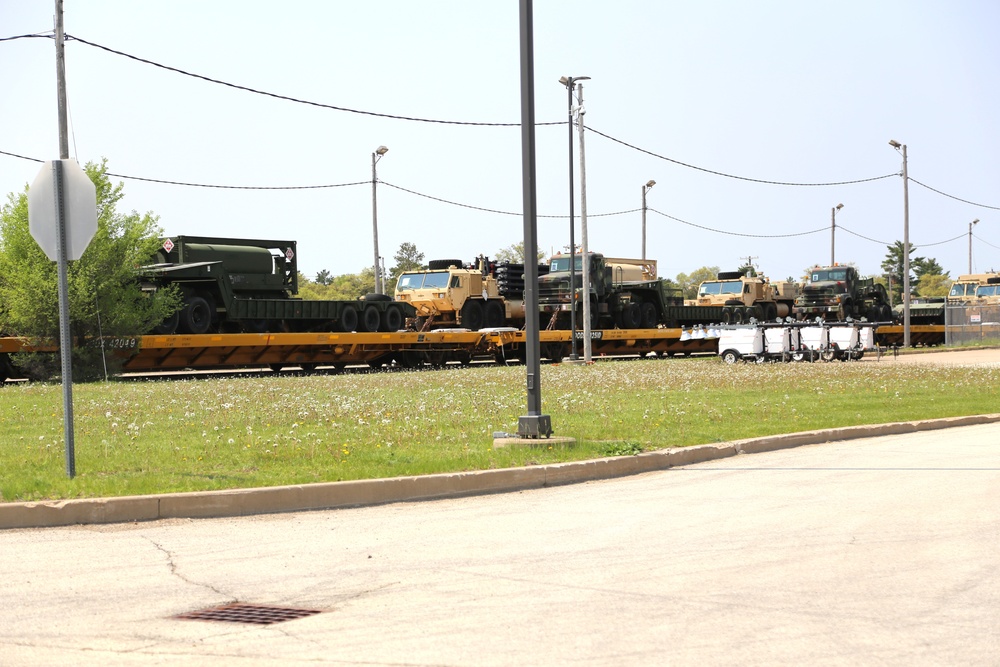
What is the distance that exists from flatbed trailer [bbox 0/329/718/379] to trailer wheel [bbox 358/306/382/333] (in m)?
1.07

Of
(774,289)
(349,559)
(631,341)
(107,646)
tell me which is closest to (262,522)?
(349,559)

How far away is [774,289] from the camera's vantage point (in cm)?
5250

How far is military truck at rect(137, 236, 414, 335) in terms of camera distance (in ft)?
98.2

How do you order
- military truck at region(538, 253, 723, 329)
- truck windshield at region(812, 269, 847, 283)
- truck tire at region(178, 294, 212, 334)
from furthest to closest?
1. truck windshield at region(812, 269, 847, 283)
2. military truck at region(538, 253, 723, 329)
3. truck tire at region(178, 294, 212, 334)

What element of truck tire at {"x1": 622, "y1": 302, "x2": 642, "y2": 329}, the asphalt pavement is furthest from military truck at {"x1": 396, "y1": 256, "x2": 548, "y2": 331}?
the asphalt pavement

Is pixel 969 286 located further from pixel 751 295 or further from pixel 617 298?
pixel 617 298

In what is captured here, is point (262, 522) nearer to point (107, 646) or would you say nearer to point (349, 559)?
point (349, 559)

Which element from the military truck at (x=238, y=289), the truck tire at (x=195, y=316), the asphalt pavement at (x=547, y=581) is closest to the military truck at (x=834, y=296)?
the military truck at (x=238, y=289)

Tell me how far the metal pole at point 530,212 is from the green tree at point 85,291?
16.4m

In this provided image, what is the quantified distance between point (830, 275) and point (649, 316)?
36.3 feet

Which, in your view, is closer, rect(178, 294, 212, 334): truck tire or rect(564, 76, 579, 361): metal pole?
rect(178, 294, 212, 334): truck tire

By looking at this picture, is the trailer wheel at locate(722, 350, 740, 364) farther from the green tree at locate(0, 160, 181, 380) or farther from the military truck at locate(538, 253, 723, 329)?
the green tree at locate(0, 160, 181, 380)

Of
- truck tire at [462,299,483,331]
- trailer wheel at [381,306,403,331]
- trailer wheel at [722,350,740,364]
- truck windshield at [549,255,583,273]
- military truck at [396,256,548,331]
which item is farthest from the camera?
truck windshield at [549,255,583,273]

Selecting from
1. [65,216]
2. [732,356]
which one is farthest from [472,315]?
[65,216]
